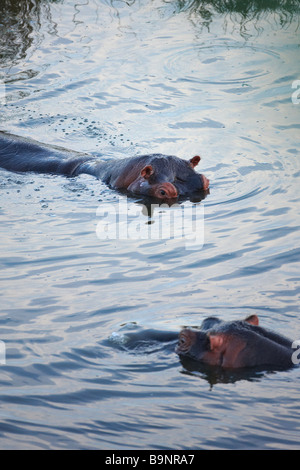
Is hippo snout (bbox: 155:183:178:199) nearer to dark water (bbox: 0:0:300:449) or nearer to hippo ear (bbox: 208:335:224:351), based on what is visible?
dark water (bbox: 0:0:300:449)

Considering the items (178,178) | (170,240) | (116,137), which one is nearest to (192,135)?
(116,137)

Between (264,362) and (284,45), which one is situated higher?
(284,45)

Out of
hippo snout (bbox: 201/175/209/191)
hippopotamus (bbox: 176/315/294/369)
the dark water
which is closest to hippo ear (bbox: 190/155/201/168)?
hippo snout (bbox: 201/175/209/191)

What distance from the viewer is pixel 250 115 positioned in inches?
482

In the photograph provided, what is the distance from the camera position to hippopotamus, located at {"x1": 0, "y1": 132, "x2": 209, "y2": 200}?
9.58m

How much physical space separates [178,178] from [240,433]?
517cm

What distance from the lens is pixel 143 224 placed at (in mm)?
8711

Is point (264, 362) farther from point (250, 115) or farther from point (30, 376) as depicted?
point (250, 115)

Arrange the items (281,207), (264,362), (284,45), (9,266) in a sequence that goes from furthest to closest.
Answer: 1. (284,45)
2. (281,207)
3. (9,266)
4. (264,362)

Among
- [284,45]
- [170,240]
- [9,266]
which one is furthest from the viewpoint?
[284,45]

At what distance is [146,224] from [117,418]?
393 cm

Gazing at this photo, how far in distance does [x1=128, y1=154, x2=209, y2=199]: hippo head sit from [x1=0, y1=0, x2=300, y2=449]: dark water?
242 mm

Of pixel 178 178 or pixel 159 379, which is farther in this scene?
pixel 178 178

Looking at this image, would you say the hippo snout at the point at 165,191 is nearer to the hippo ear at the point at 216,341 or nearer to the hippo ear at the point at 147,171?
Result: the hippo ear at the point at 147,171
